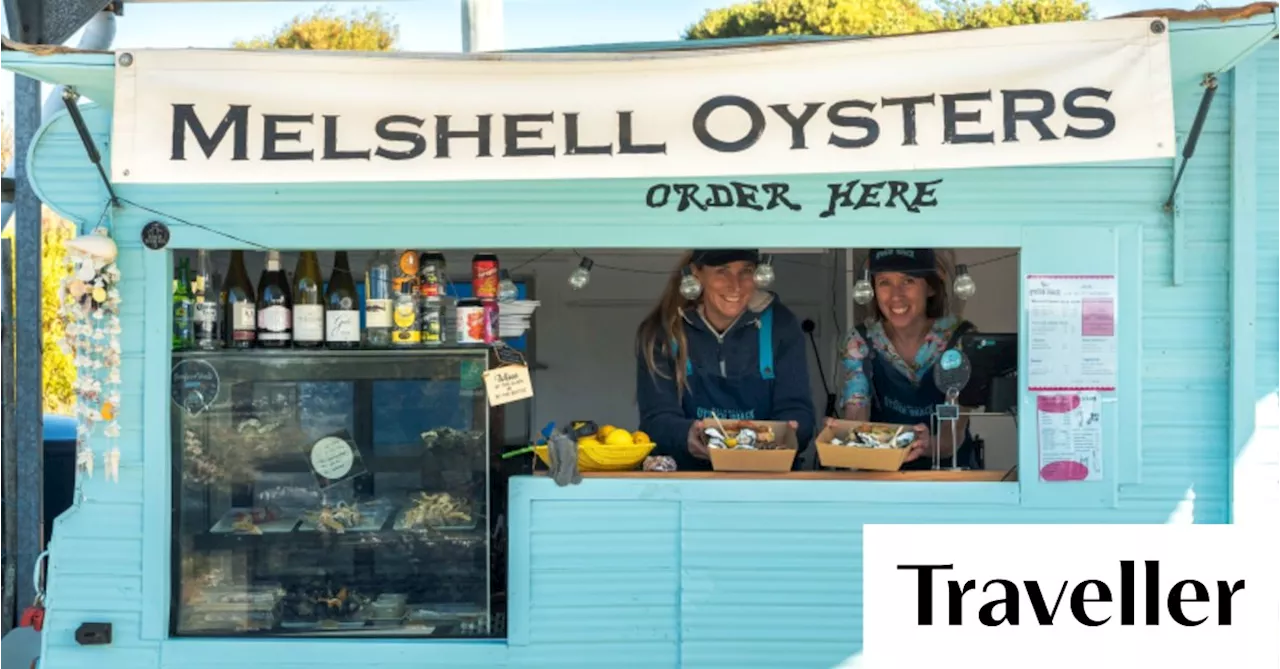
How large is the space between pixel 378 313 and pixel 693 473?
1311 millimetres

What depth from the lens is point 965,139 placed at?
4.31 meters

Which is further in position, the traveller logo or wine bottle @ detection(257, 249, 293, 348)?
wine bottle @ detection(257, 249, 293, 348)

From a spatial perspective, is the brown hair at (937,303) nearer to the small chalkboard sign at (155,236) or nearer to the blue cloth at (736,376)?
the blue cloth at (736,376)

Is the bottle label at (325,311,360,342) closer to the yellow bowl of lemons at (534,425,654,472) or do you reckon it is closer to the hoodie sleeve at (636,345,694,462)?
the yellow bowl of lemons at (534,425,654,472)

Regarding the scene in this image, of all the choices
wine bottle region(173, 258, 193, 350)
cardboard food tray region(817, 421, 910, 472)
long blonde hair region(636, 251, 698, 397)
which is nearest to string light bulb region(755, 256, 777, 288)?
long blonde hair region(636, 251, 698, 397)

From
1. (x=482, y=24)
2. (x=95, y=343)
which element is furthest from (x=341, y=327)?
(x=482, y=24)

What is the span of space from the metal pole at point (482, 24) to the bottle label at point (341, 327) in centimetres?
274

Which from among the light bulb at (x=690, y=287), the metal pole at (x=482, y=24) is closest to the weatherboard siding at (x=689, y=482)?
the light bulb at (x=690, y=287)

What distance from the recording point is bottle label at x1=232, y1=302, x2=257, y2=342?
4914 mm

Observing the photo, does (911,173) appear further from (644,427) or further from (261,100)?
(261,100)

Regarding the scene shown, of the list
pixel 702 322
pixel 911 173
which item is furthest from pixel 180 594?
pixel 911 173

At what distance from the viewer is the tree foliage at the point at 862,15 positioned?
65.6 ft

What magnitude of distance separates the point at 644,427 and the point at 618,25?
1758 cm

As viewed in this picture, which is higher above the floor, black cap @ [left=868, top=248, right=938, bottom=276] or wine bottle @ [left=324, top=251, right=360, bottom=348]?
black cap @ [left=868, top=248, right=938, bottom=276]
